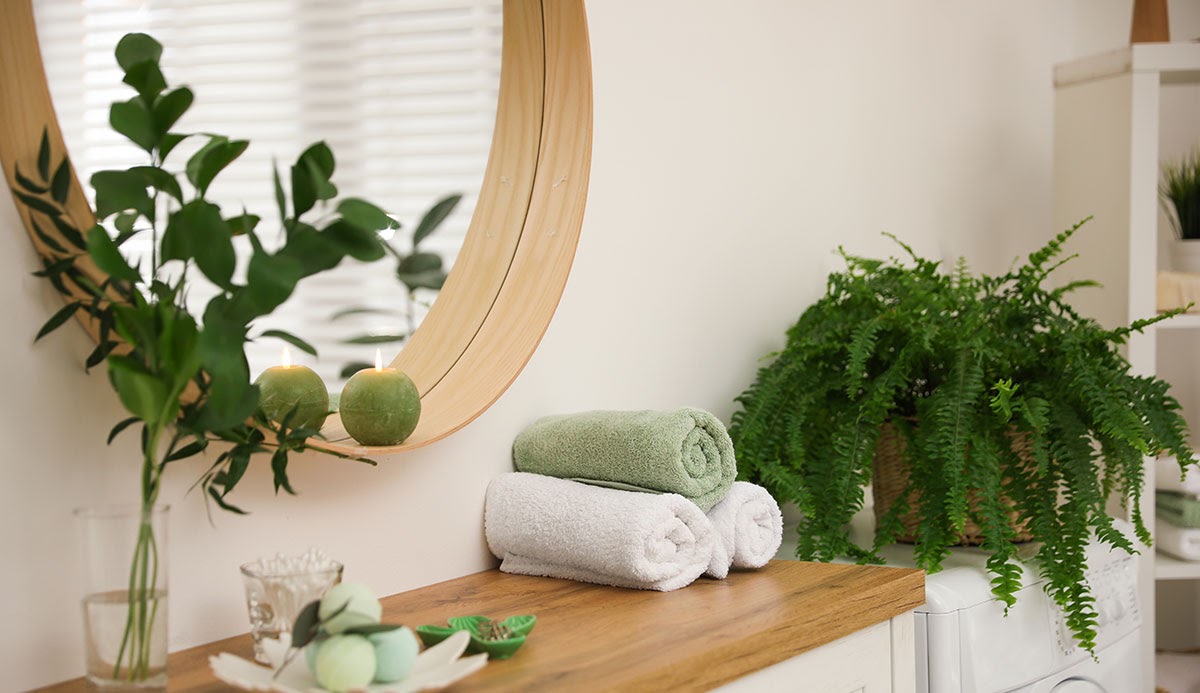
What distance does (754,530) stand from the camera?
131 cm

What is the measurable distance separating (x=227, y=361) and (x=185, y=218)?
0.11 metres

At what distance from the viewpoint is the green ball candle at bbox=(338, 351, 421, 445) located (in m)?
1.13

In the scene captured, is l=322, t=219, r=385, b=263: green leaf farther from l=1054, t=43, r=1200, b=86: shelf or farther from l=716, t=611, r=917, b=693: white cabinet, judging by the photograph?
l=1054, t=43, r=1200, b=86: shelf

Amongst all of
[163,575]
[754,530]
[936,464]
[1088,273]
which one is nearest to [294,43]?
[163,575]

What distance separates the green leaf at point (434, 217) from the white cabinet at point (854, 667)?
1.97 ft

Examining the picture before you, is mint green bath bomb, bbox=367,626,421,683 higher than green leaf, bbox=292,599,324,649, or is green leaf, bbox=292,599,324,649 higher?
green leaf, bbox=292,599,324,649

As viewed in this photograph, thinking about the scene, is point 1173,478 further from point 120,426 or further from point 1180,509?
point 120,426

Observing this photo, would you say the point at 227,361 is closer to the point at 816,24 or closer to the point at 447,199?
the point at 447,199

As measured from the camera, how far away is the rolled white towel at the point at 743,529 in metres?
1.26

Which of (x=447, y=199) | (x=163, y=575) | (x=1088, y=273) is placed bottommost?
(x=163, y=575)

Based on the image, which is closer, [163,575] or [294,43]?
[163,575]

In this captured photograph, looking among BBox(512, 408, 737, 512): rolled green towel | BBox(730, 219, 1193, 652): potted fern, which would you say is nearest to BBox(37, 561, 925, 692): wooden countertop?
BBox(512, 408, 737, 512): rolled green towel

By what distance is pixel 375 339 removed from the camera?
1.22 metres

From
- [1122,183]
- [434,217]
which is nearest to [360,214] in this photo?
[434,217]
